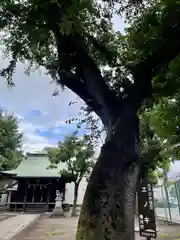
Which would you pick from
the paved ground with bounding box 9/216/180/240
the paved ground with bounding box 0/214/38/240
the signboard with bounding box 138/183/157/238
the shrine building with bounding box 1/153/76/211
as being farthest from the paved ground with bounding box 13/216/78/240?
the shrine building with bounding box 1/153/76/211

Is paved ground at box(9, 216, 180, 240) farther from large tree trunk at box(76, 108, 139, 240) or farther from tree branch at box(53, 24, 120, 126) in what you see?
tree branch at box(53, 24, 120, 126)

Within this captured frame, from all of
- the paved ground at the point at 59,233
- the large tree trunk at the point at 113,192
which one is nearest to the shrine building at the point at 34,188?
the paved ground at the point at 59,233

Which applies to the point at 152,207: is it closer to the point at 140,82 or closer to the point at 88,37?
the point at 140,82

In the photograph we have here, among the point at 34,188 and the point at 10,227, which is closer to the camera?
the point at 10,227

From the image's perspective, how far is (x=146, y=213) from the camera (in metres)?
7.43

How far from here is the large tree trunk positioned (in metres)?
4.05

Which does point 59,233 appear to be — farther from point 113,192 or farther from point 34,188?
point 34,188

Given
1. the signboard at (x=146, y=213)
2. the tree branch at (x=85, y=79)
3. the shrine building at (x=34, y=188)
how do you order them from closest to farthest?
the tree branch at (x=85, y=79)
the signboard at (x=146, y=213)
the shrine building at (x=34, y=188)

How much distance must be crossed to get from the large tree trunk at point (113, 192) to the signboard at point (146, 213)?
3.29m

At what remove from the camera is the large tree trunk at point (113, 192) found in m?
4.05

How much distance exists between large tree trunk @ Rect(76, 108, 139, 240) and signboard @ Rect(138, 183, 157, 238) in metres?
3.29

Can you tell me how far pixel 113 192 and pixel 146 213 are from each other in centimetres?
369

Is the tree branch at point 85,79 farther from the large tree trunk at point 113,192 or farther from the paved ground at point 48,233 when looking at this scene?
the paved ground at point 48,233

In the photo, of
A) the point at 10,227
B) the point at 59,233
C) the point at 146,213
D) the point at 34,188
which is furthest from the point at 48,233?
the point at 34,188
